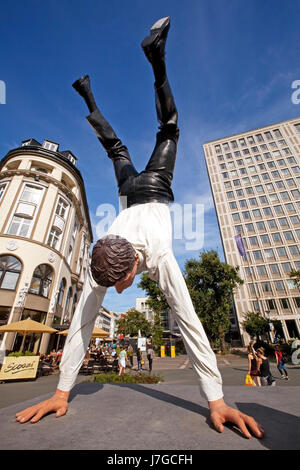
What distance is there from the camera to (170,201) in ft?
8.85

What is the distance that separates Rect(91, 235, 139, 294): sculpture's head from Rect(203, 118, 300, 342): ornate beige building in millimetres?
35293

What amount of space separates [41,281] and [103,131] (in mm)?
18780

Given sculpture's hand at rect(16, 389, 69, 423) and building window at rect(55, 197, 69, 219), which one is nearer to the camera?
sculpture's hand at rect(16, 389, 69, 423)

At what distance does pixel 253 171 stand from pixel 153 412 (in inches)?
2062

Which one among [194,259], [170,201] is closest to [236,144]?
[194,259]

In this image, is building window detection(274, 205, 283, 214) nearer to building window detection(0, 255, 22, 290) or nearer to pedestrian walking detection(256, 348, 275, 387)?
pedestrian walking detection(256, 348, 275, 387)

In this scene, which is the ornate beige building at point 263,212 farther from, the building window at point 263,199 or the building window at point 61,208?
the building window at point 61,208

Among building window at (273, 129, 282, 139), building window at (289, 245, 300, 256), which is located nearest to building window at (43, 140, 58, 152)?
building window at (289, 245, 300, 256)

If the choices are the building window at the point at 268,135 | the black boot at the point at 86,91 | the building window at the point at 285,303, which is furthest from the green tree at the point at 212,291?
the building window at the point at 268,135

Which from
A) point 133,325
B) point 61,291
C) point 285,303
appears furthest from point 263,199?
point 61,291

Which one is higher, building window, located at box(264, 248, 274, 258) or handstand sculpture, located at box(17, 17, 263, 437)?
building window, located at box(264, 248, 274, 258)

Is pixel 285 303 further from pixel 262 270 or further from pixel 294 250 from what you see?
pixel 294 250

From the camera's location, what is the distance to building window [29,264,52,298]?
18.0 meters

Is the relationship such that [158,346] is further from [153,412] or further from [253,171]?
[253,171]
